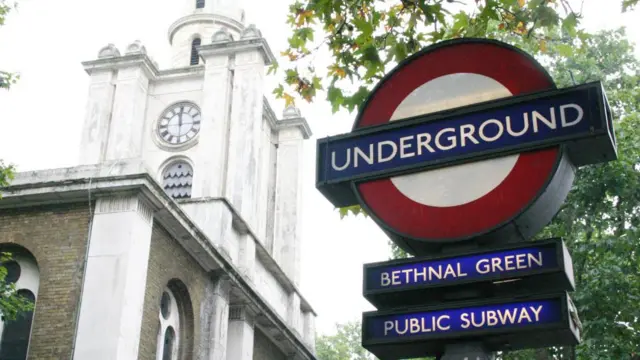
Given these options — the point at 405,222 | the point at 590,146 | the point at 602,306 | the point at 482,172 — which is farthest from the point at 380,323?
the point at 602,306

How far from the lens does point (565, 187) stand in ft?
11.2

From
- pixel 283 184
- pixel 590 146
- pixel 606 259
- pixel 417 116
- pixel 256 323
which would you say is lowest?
pixel 590 146

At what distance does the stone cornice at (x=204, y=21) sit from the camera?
31.2m

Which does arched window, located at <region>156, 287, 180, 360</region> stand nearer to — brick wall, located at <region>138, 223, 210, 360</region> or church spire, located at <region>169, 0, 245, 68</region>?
brick wall, located at <region>138, 223, 210, 360</region>

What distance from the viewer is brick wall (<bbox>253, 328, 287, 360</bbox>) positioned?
21150mm

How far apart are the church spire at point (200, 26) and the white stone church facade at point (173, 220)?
2.3 inches

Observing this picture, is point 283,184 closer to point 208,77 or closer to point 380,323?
point 208,77

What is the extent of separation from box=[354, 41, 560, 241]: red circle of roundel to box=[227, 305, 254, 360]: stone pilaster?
16016mm

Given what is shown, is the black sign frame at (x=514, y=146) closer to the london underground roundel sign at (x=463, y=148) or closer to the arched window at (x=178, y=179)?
the london underground roundel sign at (x=463, y=148)

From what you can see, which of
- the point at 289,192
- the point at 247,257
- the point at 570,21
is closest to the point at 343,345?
the point at 289,192

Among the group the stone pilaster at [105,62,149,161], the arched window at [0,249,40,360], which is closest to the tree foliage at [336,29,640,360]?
the arched window at [0,249,40,360]

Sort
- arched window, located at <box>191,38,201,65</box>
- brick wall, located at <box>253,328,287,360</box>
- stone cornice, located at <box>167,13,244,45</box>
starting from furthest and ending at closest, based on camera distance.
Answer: stone cornice, located at <box>167,13,244,45</box>, arched window, located at <box>191,38,201,65</box>, brick wall, located at <box>253,328,287,360</box>

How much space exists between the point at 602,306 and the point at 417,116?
17.5 metres

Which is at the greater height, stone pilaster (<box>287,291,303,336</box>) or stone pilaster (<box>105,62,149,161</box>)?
stone pilaster (<box>105,62,149,161</box>)
